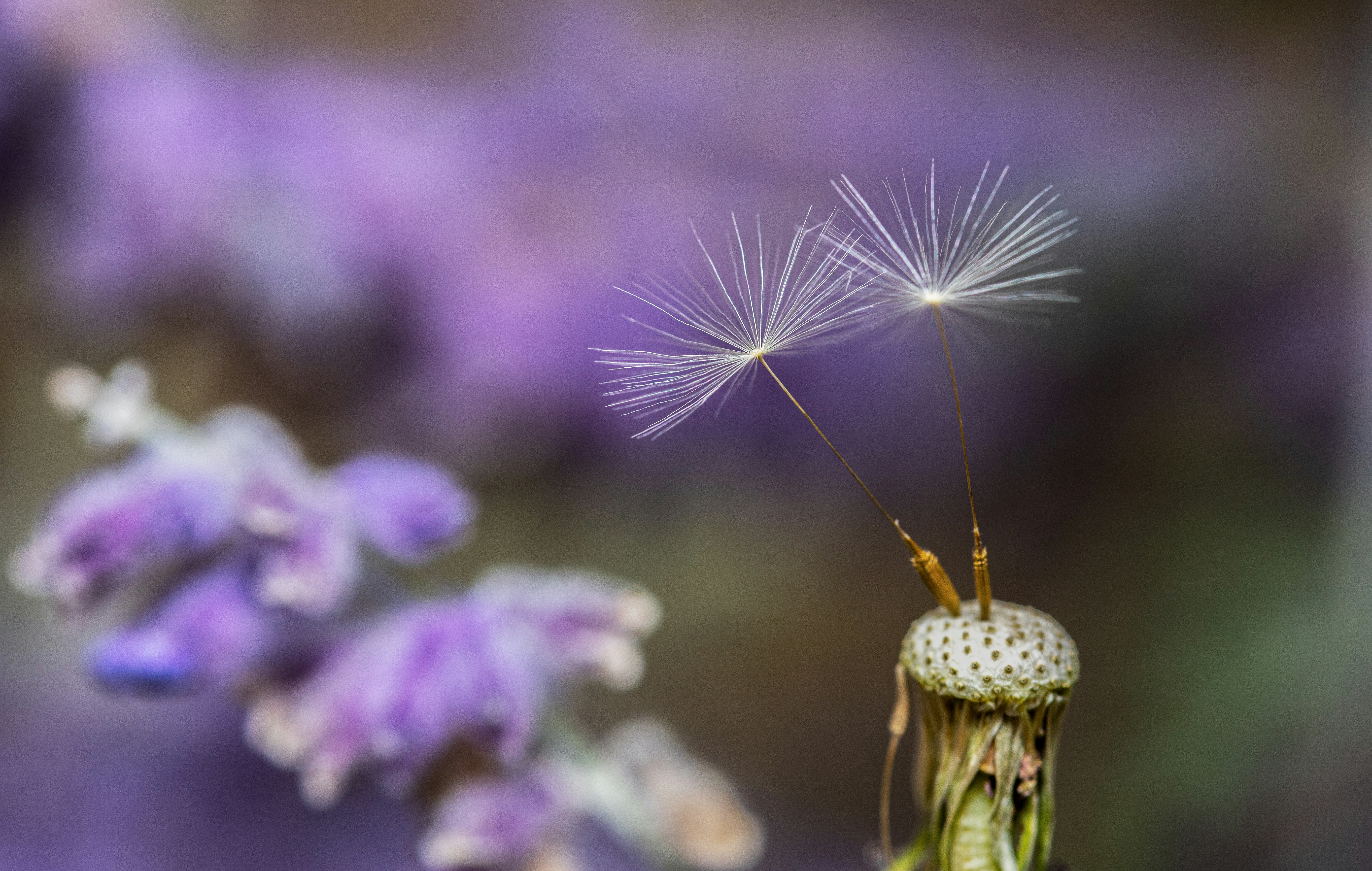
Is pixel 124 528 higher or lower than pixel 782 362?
lower

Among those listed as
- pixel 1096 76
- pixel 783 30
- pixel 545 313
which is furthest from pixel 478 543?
pixel 1096 76

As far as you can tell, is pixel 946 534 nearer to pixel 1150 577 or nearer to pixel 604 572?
pixel 1150 577

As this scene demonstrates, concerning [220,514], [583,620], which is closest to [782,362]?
[583,620]

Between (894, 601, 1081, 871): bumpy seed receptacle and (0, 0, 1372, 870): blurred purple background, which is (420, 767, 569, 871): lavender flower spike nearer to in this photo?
(894, 601, 1081, 871): bumpy seed receptacle

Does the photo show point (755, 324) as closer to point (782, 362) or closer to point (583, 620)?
point (583, 620)

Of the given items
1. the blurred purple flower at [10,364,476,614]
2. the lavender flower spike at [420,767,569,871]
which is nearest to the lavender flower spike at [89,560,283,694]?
the blurred purple flower at [10,364,476,614]

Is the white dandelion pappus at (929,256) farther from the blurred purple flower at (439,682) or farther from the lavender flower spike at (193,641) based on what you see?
the lavender flower spike at (193,641)
